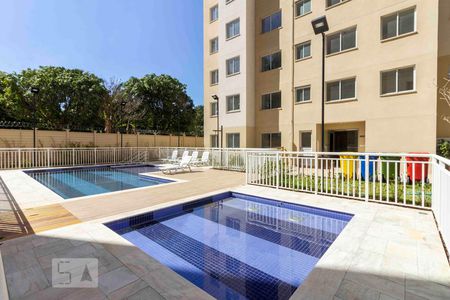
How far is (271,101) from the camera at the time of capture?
15.2m

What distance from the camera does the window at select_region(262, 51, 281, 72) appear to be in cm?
1481

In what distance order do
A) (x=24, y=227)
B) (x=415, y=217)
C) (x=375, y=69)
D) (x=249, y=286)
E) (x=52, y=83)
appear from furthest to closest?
A: 1. (x=52, y=83)
2. (x=375, y=69)
3. (x=415, y=217)
4. (x=24, y=227)
5. (x=249, y=286)

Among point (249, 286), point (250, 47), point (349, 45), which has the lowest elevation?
point (249, 286)

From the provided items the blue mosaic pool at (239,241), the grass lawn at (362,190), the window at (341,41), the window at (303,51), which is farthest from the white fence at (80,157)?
the window at (341,41)

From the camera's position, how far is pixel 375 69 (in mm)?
10922

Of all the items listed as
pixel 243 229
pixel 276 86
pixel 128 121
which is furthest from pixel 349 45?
pixel 128 121

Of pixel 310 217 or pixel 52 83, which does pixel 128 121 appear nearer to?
pixel 52 83

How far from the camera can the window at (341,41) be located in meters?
11.8

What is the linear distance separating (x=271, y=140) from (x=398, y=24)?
846 centimetres

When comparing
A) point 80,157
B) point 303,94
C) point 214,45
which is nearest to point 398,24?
point 303,94

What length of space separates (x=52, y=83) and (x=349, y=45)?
22.1m

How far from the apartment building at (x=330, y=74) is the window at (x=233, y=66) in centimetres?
7

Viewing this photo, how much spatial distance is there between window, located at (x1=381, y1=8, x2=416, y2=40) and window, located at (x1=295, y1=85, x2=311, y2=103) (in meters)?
4.09

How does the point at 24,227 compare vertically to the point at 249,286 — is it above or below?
above
